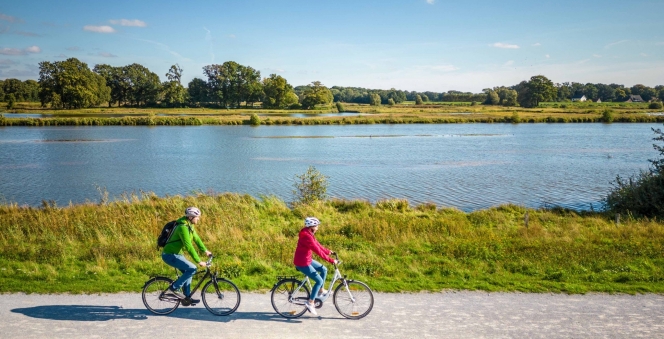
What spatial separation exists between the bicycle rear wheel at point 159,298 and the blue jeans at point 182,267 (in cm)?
23

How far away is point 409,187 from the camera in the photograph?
3512cm

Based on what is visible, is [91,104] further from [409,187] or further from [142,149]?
[409,187]

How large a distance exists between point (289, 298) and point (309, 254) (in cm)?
106

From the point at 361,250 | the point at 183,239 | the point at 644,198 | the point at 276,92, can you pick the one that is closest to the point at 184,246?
the point at 183,239

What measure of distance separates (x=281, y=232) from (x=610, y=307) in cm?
1107

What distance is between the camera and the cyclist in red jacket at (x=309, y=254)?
8.77 meters

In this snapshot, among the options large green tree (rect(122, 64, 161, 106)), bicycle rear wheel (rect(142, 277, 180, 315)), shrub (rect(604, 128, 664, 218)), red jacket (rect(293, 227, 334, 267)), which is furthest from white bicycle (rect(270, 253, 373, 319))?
large green tree (rect(122, 64, 161, 106))

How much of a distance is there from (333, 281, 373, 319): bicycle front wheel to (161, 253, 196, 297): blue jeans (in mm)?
2885

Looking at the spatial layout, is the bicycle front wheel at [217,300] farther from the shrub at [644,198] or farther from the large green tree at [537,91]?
the large green tree at [537,91]

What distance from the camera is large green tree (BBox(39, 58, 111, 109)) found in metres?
122

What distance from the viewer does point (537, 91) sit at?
171 metres

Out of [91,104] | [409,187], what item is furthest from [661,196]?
[91,104]

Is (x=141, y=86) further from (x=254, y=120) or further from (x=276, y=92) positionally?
(x=254, y=120)

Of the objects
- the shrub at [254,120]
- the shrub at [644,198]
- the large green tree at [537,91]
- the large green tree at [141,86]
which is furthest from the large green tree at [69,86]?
the large green tree at [537,91]
